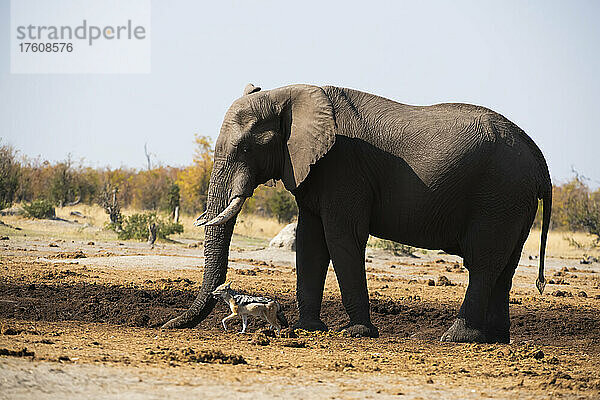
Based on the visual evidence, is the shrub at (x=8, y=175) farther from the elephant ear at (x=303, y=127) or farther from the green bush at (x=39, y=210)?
Answer: the elephant ear at (x=303, y=127)

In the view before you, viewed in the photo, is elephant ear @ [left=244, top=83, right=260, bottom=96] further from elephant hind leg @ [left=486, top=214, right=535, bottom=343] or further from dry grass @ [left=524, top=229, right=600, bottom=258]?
dry grass @ [left=524, top=229, right=600, bottom=258]

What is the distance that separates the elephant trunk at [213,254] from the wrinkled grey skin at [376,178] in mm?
13

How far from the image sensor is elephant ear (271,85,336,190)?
9.42 metres

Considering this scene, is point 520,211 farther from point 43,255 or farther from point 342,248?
point 43,255

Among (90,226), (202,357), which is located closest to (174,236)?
(90,226)

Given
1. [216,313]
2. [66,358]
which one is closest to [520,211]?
[216,313]

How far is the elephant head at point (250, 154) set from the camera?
377 inches

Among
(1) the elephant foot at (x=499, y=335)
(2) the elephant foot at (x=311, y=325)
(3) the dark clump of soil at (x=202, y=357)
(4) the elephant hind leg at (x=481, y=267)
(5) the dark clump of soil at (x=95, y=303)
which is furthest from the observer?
(5) the dark clump of soil at (x=95, y=303)

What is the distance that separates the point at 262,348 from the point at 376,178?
2508 millimetres

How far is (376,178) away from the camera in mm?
9734

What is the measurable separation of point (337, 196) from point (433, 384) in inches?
124

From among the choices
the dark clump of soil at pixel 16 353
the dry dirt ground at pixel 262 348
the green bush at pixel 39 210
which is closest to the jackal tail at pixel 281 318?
the dry dirt ground at pixel 262 348

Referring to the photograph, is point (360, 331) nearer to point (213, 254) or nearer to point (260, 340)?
point (260, 340)

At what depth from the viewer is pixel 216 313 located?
1141 centimetres
